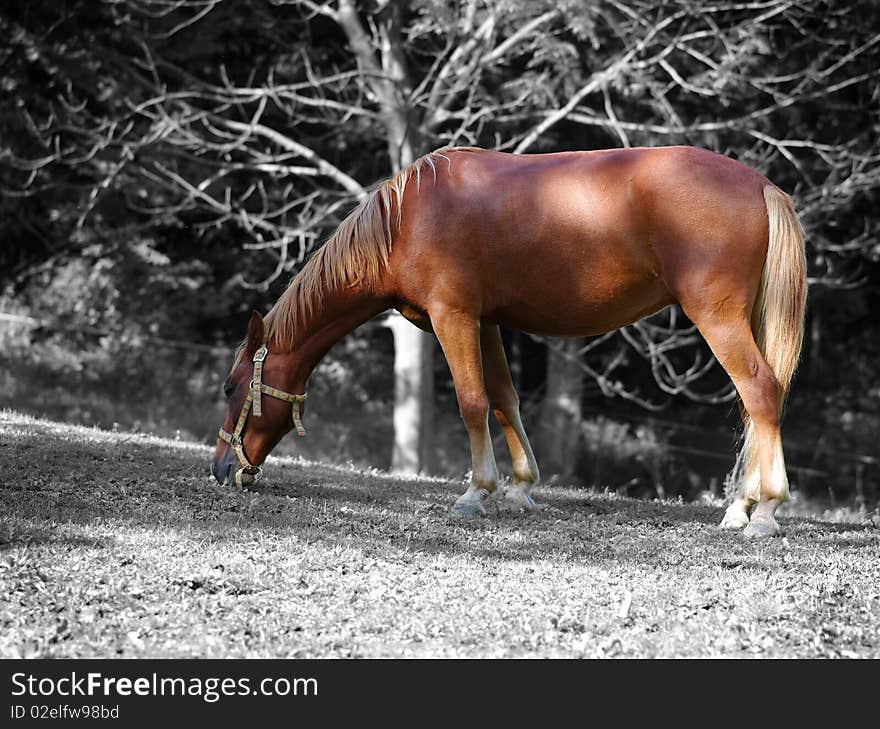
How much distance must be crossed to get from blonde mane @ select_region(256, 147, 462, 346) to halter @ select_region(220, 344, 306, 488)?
0.27 meters

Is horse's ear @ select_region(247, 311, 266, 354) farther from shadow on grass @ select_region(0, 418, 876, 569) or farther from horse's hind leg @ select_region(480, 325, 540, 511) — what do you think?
horse's hind leg @ select_region(480, 325, 540, 511)

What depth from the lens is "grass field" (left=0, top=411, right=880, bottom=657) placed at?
→ 4000 millimetres

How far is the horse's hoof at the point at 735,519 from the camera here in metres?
6.31

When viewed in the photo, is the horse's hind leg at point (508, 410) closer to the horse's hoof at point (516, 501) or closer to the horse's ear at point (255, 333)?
the horse's hoof at point (516, 501)

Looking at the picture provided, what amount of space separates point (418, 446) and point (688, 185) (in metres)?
7.39

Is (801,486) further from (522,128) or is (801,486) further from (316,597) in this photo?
(316,597)

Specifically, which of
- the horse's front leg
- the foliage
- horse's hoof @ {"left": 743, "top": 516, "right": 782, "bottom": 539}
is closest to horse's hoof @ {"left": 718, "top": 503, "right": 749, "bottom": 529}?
horse's hoof @ {"left": 743, "top": 516, "right": 782, "bottom": 539}

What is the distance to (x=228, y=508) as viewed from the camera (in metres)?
5.99

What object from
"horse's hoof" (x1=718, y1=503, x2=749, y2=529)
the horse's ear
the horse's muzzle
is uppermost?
the horse's ear

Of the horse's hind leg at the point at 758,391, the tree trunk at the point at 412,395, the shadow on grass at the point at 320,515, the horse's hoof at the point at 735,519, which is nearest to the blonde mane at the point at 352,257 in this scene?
the shadow on grass at the point at 320,515

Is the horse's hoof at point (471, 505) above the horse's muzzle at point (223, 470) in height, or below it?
below

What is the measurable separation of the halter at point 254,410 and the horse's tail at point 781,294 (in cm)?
273

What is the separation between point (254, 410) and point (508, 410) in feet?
5.20
